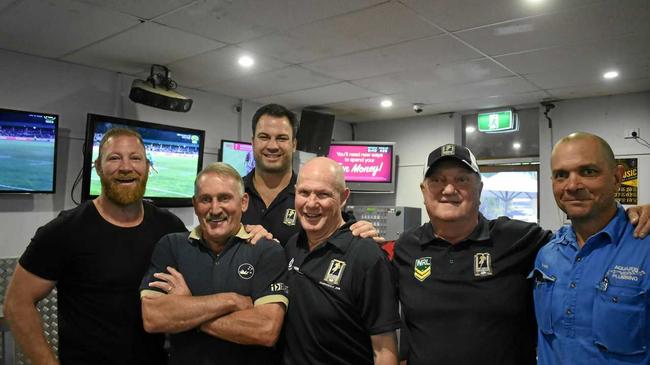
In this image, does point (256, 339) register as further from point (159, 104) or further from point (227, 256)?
point (159, 104)

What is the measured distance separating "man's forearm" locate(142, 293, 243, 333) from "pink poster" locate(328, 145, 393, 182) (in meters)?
5.47

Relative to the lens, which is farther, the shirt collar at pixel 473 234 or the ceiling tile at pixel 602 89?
the ceiling tile at pixel 602 89

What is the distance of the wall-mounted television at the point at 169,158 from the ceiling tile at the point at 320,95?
1.26 metres

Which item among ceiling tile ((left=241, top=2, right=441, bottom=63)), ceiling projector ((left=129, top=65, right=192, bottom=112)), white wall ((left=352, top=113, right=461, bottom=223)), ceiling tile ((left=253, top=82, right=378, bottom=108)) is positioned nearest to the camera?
ceiling tile ((left=241, top=2, right=441, bottom=63))

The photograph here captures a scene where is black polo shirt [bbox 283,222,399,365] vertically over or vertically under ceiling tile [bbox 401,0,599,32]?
under

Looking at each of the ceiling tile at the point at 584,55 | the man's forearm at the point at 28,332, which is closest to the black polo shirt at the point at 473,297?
the man's forearm at the point at 28,332

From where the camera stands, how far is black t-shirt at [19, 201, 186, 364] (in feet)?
6.63

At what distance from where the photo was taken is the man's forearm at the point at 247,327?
1764 mm

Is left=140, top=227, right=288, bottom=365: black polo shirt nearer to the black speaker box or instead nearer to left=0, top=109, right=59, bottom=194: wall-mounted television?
left=0, top=109, right=59, bottom=194: wall-mounted television

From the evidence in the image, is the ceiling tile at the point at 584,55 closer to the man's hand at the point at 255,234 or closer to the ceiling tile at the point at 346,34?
the ceiling tile at the point at 346,34

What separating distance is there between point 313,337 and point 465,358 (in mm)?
601

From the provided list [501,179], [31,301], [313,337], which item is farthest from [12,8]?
[501,179]

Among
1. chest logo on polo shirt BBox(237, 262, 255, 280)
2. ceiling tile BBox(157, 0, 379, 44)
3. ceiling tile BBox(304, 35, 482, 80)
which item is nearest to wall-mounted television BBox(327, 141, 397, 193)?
ceiling tile BBox(304, 35, 482, 80)

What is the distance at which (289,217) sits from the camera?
250cm
